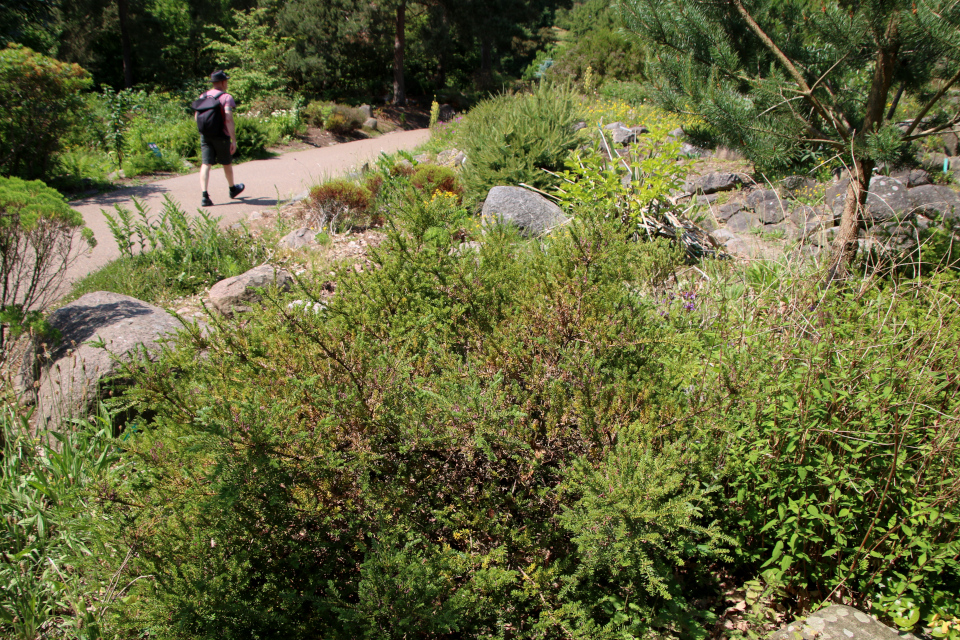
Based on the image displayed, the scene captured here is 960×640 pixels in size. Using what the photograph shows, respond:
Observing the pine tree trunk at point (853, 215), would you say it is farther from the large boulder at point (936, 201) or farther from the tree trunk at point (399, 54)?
the tree trunk at point (399, 54)

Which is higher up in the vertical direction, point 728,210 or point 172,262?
point 728,210

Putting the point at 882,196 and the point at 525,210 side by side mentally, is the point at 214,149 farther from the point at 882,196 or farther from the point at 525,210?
the point at 882,196

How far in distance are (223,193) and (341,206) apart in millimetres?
3260

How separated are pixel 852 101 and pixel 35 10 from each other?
11317 mm

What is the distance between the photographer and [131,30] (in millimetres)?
22062

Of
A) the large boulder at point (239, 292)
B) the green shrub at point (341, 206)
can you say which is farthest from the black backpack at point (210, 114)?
the large boulder at point (239, 292)

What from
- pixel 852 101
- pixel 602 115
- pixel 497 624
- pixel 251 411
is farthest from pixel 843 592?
pixel 602 115

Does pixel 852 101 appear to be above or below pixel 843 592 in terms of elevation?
above

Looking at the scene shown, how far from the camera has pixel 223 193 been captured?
871 centimetres

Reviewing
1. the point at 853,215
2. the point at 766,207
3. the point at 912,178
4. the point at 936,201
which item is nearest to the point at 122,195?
the point at 766,207

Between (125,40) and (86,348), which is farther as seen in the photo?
(125,40)

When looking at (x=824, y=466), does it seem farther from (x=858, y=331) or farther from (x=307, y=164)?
(x=307, y=164)

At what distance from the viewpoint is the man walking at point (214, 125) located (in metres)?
7.45

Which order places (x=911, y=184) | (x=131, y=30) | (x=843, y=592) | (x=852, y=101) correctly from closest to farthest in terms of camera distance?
1. (x=843, y=592)
2. (x=852, y=101)
3. (x=911, y=184)
4. (x=131, y=30)
